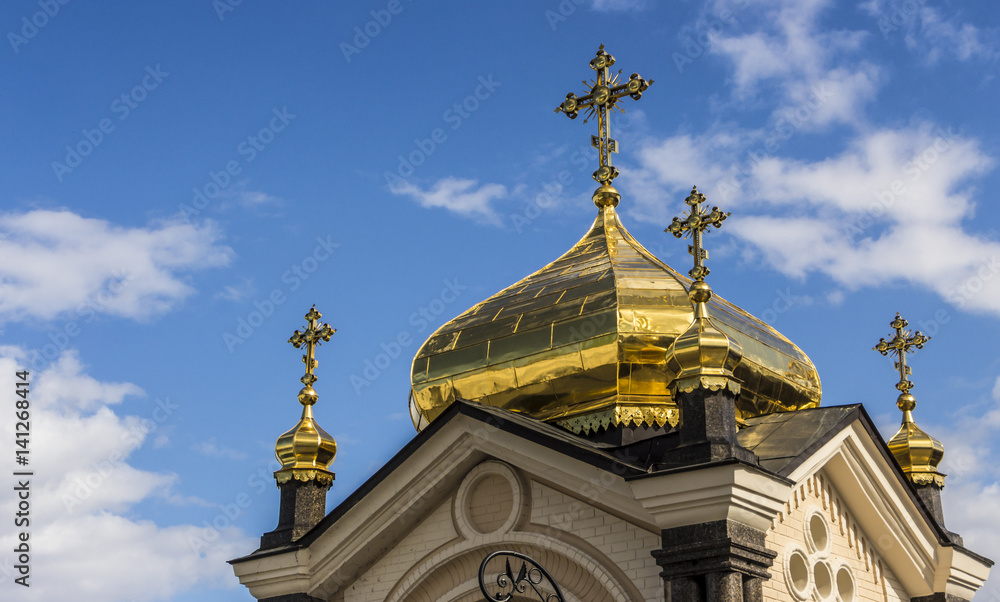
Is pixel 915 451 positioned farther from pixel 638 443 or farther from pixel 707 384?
pixel 707 384

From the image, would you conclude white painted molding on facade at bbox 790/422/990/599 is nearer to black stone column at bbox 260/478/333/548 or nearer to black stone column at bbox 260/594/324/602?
black stone column at bbox 260/594/324/602

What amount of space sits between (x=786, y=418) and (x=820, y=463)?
2.80ft

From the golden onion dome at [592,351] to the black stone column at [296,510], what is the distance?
177cm

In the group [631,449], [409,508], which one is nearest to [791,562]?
[631,449]

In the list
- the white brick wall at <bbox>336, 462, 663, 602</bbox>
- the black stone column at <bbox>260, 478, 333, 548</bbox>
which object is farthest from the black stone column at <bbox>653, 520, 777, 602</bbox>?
the black stone column at <bbox>260, 478, 333, 548</bbox>

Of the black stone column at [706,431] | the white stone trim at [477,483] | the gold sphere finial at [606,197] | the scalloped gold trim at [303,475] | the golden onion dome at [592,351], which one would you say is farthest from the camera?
the gold sphere finial at [606,197]

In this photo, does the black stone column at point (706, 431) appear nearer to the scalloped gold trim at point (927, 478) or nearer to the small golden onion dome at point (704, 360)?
the small golden onion dome at point (704, 360)

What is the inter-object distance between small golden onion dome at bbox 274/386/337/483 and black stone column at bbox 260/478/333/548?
2.8 inches

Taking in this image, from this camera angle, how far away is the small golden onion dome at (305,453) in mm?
12758

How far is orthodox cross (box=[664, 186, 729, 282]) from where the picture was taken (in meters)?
10.7

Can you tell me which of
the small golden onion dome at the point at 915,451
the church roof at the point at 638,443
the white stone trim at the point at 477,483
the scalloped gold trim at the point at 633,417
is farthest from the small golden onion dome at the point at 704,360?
the small golden onion dome at the point at 915,451

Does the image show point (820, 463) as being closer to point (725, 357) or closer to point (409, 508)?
point (725, 357)

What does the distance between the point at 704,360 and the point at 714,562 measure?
5.27ft

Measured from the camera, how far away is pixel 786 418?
11.6 metres
